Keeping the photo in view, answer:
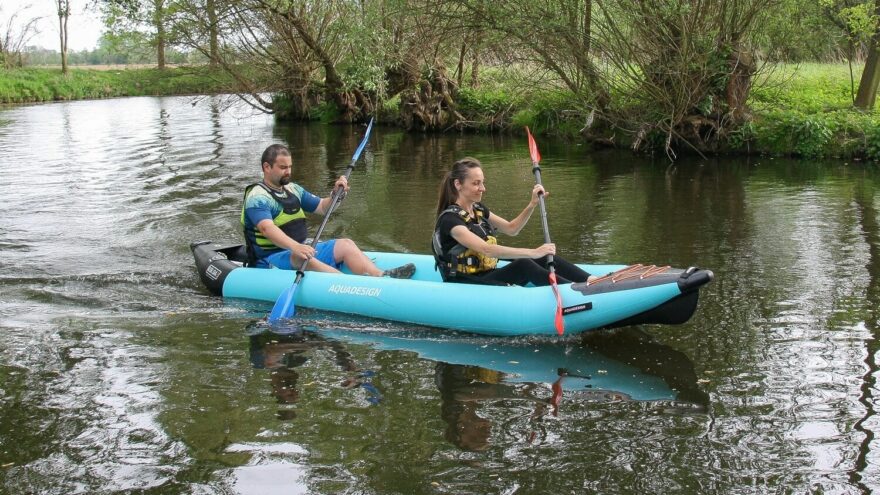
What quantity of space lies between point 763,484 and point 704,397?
97 centimetres

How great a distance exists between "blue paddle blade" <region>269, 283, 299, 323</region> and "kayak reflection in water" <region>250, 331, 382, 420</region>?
21 cm

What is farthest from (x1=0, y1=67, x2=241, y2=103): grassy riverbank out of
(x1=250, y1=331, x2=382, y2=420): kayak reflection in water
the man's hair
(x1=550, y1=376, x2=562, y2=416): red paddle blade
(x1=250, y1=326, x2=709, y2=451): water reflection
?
(x1=550, y1=376, x2=562, y2=416): red paddle blade

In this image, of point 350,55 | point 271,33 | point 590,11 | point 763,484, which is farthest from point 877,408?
point 271,33

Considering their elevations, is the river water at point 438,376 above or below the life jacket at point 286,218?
below

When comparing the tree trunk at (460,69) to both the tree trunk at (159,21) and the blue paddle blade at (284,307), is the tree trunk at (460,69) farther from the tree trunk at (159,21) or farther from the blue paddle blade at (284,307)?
the blue paddle blade at (284,307)

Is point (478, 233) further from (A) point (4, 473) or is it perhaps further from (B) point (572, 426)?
(A) point (4, 473)

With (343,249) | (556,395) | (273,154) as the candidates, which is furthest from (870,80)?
(556,395)

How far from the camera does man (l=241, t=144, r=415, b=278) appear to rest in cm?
636

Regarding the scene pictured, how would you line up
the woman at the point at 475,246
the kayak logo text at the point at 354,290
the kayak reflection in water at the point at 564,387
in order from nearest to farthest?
the kayak reflection in water at the point at 564,387, the woman at the point at 475,246, the kayak logo text at the point at 354,290

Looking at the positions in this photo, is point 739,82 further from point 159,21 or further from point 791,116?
point 159,21

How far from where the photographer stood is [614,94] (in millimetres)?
14750

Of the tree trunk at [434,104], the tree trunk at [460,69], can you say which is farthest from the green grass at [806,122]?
the tree trunk at [434,104]

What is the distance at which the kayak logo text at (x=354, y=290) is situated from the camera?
5.94 metres

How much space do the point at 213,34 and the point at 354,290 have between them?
48.5 feet
